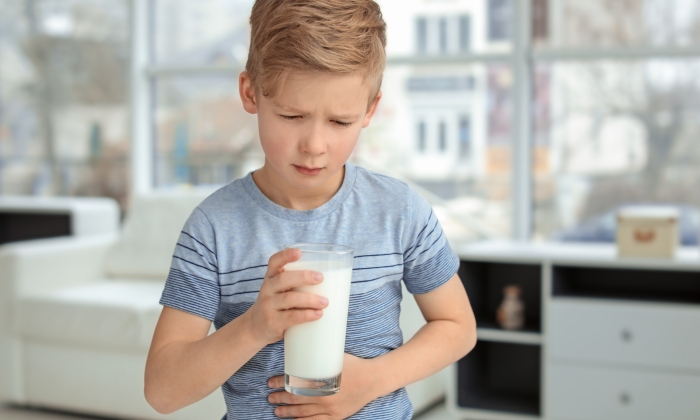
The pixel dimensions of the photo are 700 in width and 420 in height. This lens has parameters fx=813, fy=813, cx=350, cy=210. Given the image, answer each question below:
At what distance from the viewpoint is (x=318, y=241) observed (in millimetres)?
974

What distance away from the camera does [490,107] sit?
3.89m

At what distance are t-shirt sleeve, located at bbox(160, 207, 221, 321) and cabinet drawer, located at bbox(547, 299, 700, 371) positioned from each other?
233 cm

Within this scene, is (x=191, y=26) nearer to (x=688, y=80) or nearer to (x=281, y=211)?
(x=688, y=80)

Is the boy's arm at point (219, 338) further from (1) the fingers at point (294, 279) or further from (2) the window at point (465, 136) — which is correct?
(2) the window at point (465, 136)

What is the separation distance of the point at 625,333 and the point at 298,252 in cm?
245

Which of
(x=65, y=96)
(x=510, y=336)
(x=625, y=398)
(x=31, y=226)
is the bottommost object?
(x=625, y=398)

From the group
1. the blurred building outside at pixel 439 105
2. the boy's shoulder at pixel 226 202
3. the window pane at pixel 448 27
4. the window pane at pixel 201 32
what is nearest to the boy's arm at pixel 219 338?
the boy's shoulder at pixel 226 202

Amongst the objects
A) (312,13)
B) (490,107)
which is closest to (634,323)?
(490,107)

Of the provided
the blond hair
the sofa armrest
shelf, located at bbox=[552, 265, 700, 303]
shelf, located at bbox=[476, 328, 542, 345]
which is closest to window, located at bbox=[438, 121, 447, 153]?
shelf, located at bbox=[552, 265, 700, 303]

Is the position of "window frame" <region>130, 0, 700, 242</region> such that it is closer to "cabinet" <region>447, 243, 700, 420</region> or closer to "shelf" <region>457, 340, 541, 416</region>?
"cabinet" <region>447, 243, 700, 420</region>

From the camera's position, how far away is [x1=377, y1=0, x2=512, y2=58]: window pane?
385 centimetres

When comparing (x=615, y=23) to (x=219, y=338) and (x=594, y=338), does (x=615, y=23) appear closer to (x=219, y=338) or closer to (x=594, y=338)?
(x=594, y=338)

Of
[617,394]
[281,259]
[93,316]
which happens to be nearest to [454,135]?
[617,394]

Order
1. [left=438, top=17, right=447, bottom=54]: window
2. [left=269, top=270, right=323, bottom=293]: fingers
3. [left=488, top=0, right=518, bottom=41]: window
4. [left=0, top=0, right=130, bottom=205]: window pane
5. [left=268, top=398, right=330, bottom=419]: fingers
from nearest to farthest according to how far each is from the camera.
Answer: [left=269, top=270, right=323, bottom=293]: fingers, [left=268, top=398, right=330, bottom=419]: fingers, [left=488, top=0, right=518, bottom=41]: window, [left=438, top=17, right=447, bottom=54]: window, [left=0, top=0, right=130, bottom=205]: window pane
